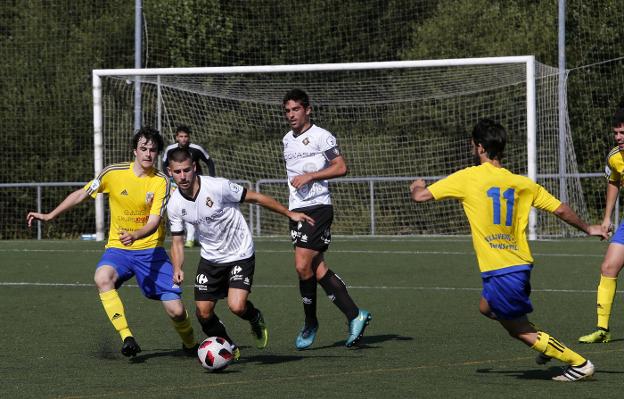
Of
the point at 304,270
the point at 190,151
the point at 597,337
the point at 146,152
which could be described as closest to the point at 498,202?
the point at 597,337

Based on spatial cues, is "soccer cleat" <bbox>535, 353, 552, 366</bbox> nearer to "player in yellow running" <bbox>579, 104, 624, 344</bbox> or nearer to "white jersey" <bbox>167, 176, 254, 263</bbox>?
"player in yellow running" <bbox>579, 104, 624, 344</bbox>

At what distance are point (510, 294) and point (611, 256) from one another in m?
2.55

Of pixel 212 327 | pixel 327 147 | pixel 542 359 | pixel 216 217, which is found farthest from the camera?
pixel 327 147

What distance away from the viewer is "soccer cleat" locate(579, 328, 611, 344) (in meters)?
9.47

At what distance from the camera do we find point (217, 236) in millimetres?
8906

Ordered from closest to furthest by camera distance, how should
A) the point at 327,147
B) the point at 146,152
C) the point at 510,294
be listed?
the point at 510,294 → the point at 146,152 → the point at 327,147

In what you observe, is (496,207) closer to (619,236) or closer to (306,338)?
(306,338)

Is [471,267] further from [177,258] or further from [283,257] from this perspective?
[177,258]

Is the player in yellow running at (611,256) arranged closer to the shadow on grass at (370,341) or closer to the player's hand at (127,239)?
the shadow on grass at (370,341)

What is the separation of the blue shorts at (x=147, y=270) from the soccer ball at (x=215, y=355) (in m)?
1.05

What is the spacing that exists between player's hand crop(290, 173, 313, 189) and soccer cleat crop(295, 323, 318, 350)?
1130 mm

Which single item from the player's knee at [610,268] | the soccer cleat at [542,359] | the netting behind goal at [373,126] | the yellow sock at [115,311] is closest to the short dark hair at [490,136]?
the soccer cleat at [542,359]

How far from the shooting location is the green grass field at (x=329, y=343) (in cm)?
752

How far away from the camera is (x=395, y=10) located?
94.3ft
